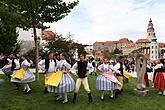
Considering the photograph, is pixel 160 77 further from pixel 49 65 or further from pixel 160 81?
pixel 49 65

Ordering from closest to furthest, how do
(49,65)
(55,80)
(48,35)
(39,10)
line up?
(55,80) < (49,65) < (39,10) < (48,35)

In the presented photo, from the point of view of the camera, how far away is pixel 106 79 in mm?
11008

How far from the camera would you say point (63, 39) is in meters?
40.5

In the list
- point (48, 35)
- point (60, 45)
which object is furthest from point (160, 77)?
point (48, 35)

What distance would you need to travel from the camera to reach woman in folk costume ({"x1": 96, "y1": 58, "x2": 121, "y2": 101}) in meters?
10.9

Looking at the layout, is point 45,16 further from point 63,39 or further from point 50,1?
point 63,39

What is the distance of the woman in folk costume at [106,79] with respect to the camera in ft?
35.9

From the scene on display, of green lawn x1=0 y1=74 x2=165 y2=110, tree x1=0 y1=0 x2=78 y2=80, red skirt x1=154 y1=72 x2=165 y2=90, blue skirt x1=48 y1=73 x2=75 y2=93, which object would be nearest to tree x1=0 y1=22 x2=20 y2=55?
tree x1=0 y1=0 x2=78 y2=80

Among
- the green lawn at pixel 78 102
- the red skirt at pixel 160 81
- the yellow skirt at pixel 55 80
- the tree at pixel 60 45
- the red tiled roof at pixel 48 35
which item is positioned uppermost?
the red tiled roof at pixel 48 35

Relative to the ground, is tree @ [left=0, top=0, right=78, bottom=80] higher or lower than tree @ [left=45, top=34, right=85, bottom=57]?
higher

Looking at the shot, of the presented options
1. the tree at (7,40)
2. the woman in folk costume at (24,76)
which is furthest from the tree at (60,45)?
the woman in folk costume at (24,76)

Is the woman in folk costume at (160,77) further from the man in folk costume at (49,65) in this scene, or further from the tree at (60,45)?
the tree at (60,45)

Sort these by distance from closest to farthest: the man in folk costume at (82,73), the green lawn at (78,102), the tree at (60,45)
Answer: the green lawn at (78,102) < the man in folk costume at (82,73) < the tree at (60,45)

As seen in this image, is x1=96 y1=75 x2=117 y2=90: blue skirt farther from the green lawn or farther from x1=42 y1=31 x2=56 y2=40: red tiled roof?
x1=42 y1=31 x2=56 y2=40: red tiled roof
